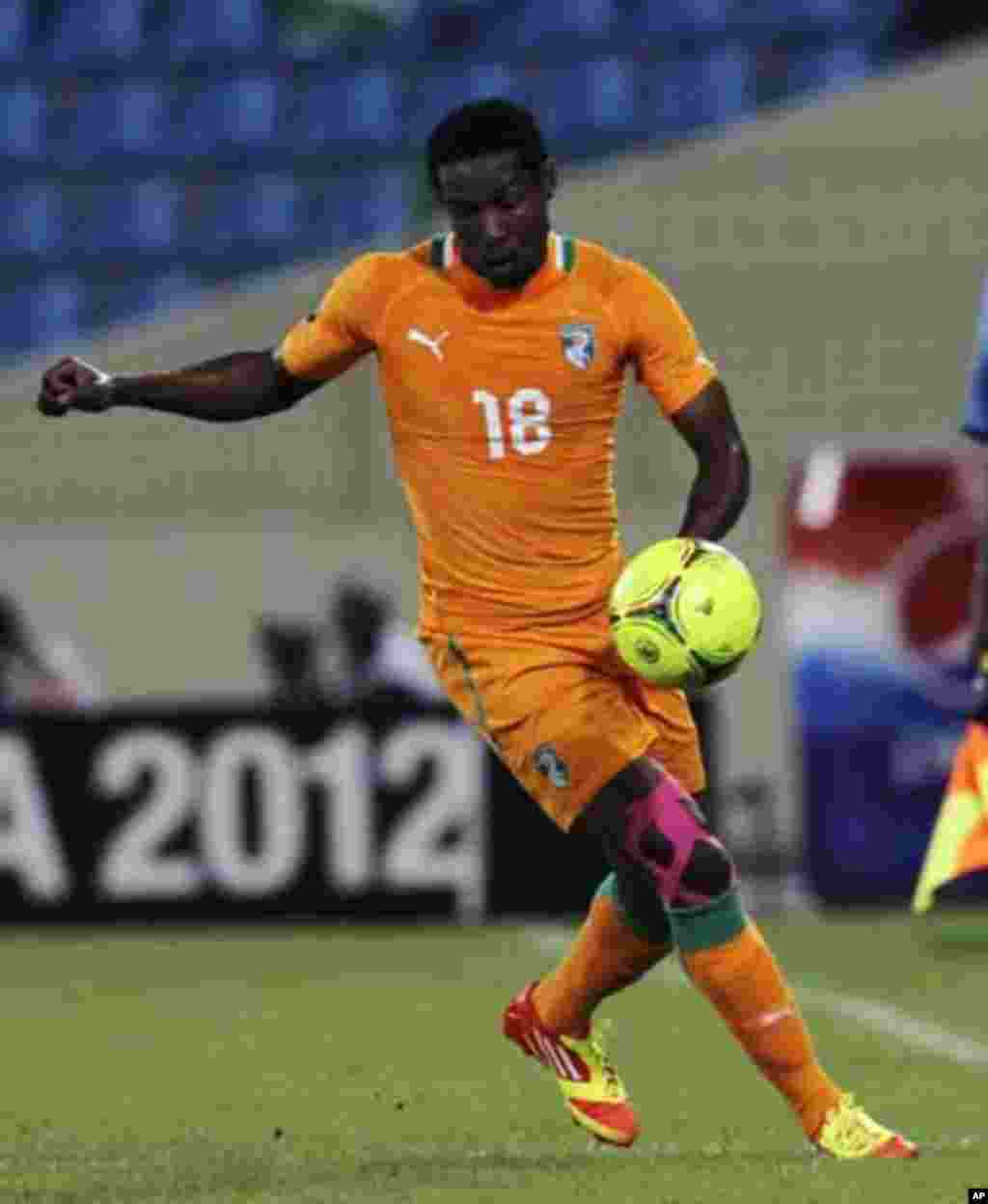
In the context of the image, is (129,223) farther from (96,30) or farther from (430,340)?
(430,340)

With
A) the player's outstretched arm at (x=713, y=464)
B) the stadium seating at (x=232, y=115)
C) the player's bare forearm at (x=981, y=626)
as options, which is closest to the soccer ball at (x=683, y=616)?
the player's outstretched arm at (x=713, y=464)

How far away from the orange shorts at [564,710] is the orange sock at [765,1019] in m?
0.42

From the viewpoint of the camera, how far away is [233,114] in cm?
1955

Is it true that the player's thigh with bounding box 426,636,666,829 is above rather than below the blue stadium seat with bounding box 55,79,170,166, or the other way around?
below

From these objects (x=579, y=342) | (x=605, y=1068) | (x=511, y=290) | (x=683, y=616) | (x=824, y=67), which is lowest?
(x=605, y=1068)

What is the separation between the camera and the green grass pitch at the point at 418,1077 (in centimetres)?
642

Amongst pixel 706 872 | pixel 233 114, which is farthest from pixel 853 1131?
pixel 233 114

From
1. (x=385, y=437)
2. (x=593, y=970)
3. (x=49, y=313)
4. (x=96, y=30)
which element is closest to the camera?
(x=593, y=970)

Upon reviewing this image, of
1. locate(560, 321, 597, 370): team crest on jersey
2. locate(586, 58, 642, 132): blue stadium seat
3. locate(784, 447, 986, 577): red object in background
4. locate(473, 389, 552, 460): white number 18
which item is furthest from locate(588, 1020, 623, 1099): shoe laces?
locate(586, 58, 642, 132): blue stadium seat

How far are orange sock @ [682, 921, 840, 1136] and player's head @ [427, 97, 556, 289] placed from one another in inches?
54.3

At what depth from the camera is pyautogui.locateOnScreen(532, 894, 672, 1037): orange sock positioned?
23.7 ft

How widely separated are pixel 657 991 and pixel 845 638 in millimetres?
4091

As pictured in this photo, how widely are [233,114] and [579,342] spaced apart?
12.9 meters

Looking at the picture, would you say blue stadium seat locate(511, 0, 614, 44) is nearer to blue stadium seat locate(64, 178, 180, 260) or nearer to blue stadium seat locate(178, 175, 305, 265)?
blue stadium seat locate(178, 175, 305, 265)
